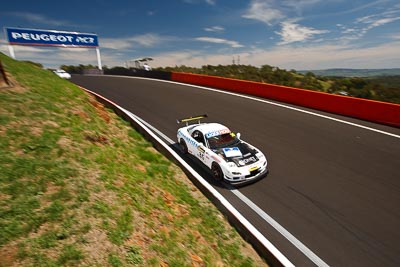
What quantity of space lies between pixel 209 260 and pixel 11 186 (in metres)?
3.67

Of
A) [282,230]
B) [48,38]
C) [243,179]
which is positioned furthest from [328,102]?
[48,38]

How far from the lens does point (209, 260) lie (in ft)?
15.0

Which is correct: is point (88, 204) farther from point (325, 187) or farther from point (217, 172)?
point (325, 187)

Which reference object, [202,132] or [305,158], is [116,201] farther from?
[305,158]

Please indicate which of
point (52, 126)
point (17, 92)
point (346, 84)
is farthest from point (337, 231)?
point (346, 84)

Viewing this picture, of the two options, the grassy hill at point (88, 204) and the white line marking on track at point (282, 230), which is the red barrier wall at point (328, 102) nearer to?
the white line marking on track at point (282, 230)

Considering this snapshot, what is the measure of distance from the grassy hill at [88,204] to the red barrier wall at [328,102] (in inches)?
390

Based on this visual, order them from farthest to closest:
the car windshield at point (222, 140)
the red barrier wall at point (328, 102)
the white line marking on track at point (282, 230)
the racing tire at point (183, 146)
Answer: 1. the red barrier wall at point (328, 102)
2. the racing tire at point (183, 146)
3. the car windshield at point (222, 140)
4. the white line marking on track at point (282, 230)

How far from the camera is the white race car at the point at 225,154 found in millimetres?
7246

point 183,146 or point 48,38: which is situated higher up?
point 48,38

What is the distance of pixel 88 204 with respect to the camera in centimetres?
432

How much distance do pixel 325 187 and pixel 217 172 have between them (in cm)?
311

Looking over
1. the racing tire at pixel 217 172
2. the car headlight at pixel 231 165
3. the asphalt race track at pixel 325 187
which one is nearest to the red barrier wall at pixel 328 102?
the asphalt race track at pixel 325 187

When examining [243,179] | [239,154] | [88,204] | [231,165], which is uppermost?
[88,204]
